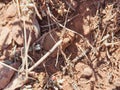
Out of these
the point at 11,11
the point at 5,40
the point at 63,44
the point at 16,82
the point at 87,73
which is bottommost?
the point at 87,73

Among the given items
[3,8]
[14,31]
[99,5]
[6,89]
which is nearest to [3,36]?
[14,31]

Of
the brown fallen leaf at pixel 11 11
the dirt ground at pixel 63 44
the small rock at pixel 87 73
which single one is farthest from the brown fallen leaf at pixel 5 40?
the small rock at pixel 87 73

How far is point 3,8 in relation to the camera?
6.40ft

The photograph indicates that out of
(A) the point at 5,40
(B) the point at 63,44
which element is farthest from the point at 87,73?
(A) the point at 5,40

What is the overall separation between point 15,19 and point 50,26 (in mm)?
232

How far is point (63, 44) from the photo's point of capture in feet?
6.14

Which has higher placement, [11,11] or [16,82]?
[11,11]

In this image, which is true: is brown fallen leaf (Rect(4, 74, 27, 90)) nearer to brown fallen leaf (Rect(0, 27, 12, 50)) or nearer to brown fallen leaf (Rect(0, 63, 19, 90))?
brown fallen leaf (Rect(0, 63, 19, 90))

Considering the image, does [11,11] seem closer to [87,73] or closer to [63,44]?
[63,44]

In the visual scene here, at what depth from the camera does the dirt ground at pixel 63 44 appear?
187 cm

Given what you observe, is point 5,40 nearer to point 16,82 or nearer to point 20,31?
point 20,31

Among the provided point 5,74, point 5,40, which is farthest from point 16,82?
point 5,40

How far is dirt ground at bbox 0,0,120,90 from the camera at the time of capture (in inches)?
73.6

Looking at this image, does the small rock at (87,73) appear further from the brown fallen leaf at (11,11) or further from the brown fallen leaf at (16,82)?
the brown fallen leaf at (11,11)
